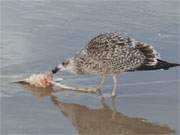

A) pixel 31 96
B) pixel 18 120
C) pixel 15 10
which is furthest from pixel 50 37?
pixel 18 120

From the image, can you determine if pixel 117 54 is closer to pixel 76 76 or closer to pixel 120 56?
pixel 120 56

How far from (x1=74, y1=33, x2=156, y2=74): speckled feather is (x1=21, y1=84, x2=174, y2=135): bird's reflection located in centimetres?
53

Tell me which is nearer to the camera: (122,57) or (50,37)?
(122,57)

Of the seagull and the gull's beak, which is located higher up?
the seagull

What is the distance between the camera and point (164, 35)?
8.85 m

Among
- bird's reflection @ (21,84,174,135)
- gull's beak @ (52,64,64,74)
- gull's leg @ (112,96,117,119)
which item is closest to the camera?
bird's reflection @ (21,84,174,135)

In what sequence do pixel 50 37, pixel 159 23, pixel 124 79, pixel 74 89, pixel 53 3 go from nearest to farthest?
pixel 74 89 < pixel 124 79 < pixel 50 37 < pixel 159 23 < pixel 53 3

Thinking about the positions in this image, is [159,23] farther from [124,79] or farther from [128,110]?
[128,110]

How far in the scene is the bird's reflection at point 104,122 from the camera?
5527 millimetres

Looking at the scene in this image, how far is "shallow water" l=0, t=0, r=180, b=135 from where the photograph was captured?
570cm

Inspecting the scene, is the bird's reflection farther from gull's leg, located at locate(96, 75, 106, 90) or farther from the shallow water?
gull's leg, located at locate(96, 75, 106, 90)

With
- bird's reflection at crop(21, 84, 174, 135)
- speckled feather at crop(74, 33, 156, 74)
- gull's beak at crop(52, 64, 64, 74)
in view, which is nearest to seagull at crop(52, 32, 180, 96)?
speckled feather at crop(74, 33, 156, 74)

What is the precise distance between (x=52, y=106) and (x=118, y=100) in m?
0.73

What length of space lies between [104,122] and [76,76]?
1.60 m
